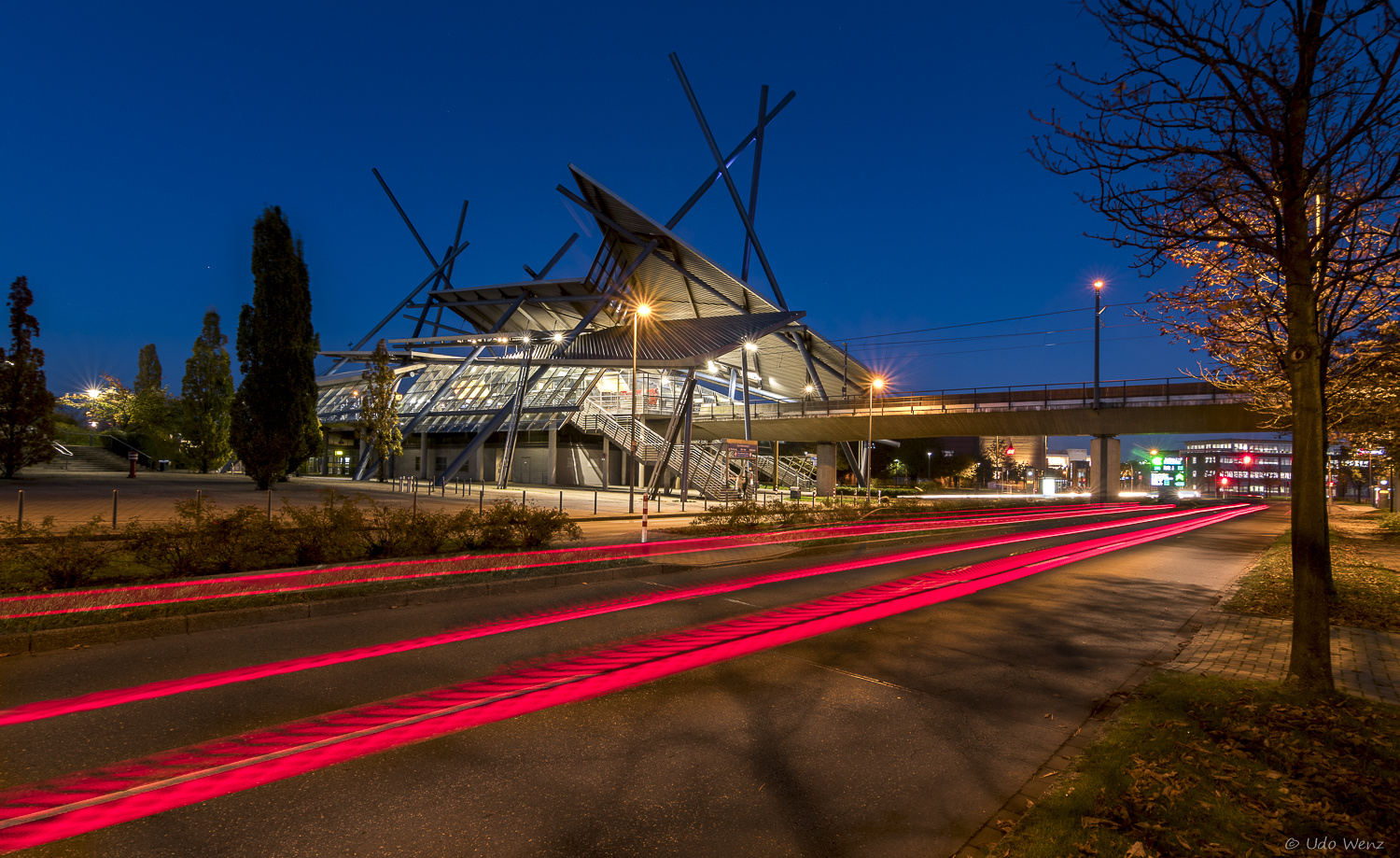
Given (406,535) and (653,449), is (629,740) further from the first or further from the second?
(653,449)

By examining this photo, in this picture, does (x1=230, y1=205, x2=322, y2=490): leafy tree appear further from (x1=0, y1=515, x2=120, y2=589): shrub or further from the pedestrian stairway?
(x1=0, y1=515, x2=120, y2=589): shrub

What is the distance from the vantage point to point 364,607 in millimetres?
8820

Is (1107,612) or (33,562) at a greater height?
(33,562)

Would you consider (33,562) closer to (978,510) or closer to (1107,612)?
(1107,612)

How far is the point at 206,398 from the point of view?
143 ft

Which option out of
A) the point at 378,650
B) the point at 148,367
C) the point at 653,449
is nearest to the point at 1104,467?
the point at 653,449

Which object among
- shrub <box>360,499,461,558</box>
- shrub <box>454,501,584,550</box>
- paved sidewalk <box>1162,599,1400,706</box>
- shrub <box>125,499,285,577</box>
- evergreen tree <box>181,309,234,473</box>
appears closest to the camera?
paved sidewalk <box>1162,599,1400,706</box>

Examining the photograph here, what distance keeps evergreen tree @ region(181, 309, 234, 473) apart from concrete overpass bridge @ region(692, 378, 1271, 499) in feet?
113

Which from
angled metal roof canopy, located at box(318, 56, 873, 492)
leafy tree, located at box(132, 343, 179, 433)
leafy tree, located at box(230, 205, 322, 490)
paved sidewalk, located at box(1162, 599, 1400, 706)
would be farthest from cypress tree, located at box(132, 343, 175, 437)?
paved sidewalk, located at box(1162, 599, 1400, 706)

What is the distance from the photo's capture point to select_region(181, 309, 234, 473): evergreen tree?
141ft

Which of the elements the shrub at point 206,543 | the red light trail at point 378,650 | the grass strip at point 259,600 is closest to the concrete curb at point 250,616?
the grass strip at point 259,600

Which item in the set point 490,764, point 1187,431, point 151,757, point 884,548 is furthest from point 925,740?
point 1187,431

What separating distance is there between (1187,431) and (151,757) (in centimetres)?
4566

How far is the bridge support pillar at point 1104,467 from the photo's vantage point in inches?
1615
